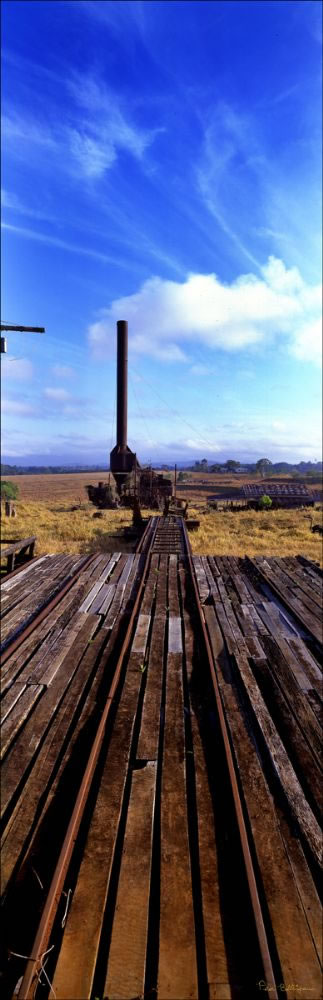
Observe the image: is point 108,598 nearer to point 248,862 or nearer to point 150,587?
point 150,587

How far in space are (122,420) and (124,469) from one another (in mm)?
4352

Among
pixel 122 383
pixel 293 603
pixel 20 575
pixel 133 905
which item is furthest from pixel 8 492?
pixel 133 905

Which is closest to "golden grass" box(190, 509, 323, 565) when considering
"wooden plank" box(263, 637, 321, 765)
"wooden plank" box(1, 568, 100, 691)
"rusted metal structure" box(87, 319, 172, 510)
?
"rusted metal structure" box(87, 319, 172, 510)

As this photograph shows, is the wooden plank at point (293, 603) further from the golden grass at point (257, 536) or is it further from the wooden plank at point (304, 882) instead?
the golden grass at point (257, 536)

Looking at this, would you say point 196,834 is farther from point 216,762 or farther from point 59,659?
point 59,659

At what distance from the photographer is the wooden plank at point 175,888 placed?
1992 millimetres

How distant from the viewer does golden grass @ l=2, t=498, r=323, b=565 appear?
60.3 ft

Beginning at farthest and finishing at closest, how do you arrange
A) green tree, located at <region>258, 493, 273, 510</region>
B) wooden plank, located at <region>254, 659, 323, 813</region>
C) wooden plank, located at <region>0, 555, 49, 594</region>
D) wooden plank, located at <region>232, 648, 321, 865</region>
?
green tree, located at <region>258, 493, 273, 510</region>
wooden plank, located at <region>0, 555, 49, 594</region>
wooden plank, located at <region>254, 659, 323, 813</region>
wooden plank, located at <region>232, 648, 321, 865</region>

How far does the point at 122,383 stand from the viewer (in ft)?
110

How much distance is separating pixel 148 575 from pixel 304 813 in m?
6.46

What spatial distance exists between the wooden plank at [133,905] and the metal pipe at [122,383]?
32139 millimetres

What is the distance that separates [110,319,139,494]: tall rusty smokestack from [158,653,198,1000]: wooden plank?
30684mm

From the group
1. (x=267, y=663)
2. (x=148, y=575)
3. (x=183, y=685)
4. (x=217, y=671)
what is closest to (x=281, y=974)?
(x=183, y=685)

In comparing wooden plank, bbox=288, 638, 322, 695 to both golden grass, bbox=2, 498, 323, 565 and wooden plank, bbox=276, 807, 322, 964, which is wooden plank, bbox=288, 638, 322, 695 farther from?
golden grass, bbox=2, 498, 323, 565
